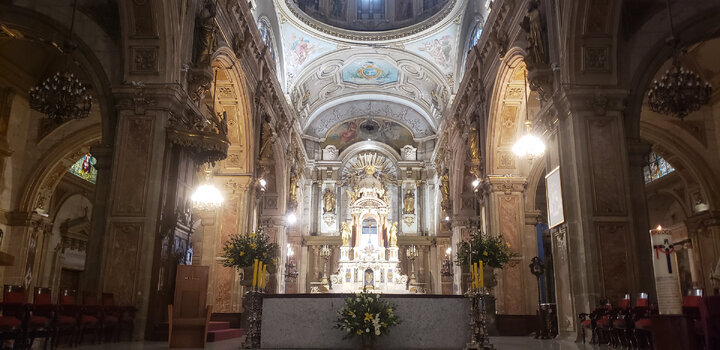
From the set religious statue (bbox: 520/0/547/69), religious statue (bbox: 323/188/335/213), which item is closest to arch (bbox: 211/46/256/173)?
religious statue (bbox: 520/0/547/69)

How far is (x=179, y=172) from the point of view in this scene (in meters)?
10.2

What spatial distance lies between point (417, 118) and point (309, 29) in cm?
919

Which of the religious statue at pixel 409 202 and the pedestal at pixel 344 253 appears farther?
the religious statue at pixel 409 202

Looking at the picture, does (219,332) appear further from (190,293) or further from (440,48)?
(440,48)

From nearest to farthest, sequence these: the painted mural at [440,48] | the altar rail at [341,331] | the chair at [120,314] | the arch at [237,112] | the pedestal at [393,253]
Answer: the altar rail at [341,331]
the chair at [120,314]
the arch at [237,112]
the painted mural at [440,48]
the pedestal at [393,253]

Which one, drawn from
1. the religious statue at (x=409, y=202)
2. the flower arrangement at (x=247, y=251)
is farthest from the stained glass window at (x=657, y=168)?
the flower arrangement at (x=247, y=251)

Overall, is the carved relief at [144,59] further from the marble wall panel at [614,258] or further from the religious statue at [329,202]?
the religious statue at [329,202]

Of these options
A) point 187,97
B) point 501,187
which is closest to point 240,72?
point 187,97

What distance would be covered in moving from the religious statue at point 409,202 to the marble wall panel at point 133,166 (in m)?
20.5

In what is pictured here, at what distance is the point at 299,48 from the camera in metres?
23.1

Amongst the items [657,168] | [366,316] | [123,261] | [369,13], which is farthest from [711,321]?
[369,13]

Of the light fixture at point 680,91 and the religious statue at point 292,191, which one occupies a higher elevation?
the religious statue at point 292,191

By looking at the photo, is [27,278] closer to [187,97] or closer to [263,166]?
[263,166]

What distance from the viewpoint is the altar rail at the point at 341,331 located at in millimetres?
7703
